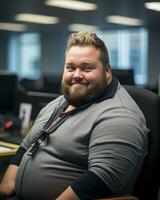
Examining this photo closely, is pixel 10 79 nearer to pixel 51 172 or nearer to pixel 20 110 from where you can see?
pixel 20 110

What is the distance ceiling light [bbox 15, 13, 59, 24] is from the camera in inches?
443

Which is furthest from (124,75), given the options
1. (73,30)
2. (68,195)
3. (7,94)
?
(73,30)

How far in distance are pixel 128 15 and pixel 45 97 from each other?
27.0 ft

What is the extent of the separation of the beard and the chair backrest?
0.64 ft

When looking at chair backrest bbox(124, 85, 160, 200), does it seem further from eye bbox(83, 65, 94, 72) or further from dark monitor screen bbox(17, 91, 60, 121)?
dark monitor screen bbox(17, 91, 60, 121)

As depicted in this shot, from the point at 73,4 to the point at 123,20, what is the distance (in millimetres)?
2541

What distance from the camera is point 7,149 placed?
7.57 feet

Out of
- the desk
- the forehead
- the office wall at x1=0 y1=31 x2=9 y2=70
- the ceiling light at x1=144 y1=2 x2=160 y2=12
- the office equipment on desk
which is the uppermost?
the ceiling light at x1=144 y1=2 x2=160 y2=12

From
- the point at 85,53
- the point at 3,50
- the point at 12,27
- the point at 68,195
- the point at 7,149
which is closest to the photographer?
the point at 68,195

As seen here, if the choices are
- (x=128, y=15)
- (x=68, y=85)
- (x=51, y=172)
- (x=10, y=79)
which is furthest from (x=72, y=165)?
(x=128, y=15)

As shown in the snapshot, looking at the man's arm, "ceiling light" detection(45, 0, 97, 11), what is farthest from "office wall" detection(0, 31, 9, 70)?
the man's arm

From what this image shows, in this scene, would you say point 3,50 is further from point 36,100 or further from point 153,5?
point 36,100

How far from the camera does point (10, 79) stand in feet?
11.9

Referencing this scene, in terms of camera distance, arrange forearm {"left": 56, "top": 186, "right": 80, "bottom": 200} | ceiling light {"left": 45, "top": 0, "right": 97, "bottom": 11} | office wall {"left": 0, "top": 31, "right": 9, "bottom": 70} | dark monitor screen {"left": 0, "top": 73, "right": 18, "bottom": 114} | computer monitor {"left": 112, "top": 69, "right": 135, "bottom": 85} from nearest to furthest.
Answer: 1. forearm {"left": 56, "top": 186, "right": 80, "bottom": 200}
2. dark monitor screen {"left": 0, "top": 73, "right": 18, "bottom": 114}
3. computer monitor {"left": 112, "top": 69, "right": 135, "bottom": 85}
4. ceiling light {"left": 45, "top": 0, "right": 97, "bottom": 11}
5. office wall {"left": 0, "top": 31, "right": 9, "bottom": 70}
